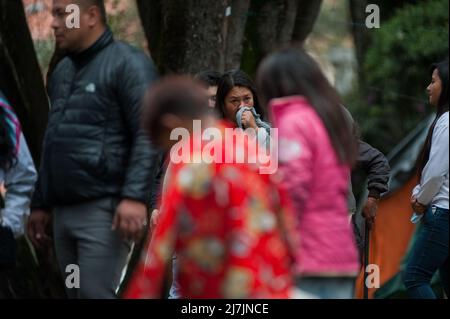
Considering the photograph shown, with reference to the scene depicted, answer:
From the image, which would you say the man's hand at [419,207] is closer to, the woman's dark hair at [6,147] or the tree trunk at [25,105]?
the woman's dark hair at [6,147]

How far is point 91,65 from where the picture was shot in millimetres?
8031

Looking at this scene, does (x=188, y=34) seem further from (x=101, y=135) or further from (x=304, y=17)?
(x=101, y=135)

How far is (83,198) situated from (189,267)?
147 cm

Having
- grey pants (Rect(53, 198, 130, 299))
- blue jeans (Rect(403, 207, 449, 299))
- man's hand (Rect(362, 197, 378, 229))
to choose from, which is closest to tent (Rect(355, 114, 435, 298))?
man's hand (Rect(362, 197, 378, 229))

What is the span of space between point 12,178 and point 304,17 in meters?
6.63

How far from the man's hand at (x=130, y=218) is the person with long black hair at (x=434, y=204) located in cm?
213

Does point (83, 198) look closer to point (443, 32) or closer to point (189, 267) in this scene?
point (189, 267)

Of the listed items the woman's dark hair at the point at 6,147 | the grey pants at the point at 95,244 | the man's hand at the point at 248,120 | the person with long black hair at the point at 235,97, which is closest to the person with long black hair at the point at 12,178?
the woman's dark hair at the point at 6,147

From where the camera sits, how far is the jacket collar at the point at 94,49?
26.6 ft

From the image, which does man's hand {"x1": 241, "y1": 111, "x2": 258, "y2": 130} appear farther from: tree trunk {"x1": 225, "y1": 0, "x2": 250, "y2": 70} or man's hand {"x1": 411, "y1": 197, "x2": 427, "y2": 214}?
tree trunk {"x1": 225, "y1": 0, "x2": 250, "y2": 70}

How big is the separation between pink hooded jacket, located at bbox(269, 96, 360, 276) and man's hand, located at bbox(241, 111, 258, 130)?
235cm

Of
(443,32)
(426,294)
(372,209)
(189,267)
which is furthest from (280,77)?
(443,32)

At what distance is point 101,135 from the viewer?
7852 millimetres

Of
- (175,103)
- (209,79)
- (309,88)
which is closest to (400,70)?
(209,79)
